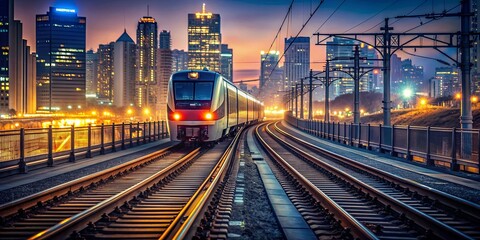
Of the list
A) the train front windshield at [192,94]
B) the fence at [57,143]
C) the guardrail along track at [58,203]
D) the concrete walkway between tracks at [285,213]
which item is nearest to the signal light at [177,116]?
the train front windshield at [192,94]

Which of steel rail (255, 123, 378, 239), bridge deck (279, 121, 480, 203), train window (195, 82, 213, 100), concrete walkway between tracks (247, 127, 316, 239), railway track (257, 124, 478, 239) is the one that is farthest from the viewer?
train window (195, 82, 213, 100)

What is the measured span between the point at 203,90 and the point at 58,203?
519 inches

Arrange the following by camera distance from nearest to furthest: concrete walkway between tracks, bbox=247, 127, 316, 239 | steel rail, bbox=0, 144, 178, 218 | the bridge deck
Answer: concrete walkway between tracks, bbox=247, 127, 316, 239 < steel rail, bbox=0, 144, 178, 218 < the bridge deck

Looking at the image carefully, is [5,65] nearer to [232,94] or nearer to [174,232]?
[232,94]

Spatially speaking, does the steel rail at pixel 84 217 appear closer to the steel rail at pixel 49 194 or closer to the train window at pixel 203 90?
the steel rail at pixel 49 194

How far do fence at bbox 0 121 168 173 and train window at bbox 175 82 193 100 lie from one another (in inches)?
136

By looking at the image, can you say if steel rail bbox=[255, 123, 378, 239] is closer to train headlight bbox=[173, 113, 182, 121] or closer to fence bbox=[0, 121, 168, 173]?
fence bbox=[0, 121, 168, 173]

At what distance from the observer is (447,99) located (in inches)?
3676

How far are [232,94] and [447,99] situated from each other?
264 ft

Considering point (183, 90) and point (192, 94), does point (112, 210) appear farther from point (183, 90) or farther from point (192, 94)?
point (183, 90)

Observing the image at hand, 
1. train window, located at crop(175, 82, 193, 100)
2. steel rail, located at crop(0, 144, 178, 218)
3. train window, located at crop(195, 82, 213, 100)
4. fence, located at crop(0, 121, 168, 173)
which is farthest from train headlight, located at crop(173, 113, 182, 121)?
steel rail, located at crop(0, 144, 178, 218)

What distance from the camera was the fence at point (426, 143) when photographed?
44.5 ft

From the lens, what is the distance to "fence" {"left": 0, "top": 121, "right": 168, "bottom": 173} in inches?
508

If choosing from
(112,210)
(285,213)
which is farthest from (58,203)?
(285,213)
